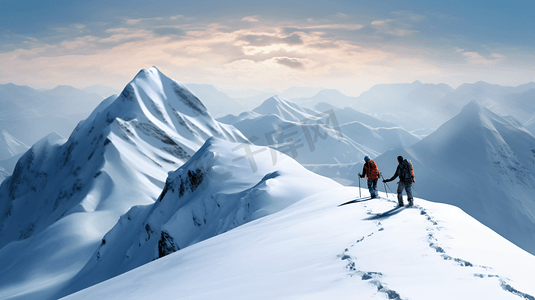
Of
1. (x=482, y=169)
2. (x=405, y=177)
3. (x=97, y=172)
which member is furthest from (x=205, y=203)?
(x=482, y=169)

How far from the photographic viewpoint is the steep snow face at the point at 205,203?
1062 inches

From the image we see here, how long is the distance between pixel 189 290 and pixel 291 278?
93.8 inches

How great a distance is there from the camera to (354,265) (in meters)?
6.55

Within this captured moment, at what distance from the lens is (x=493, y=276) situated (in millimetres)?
5312

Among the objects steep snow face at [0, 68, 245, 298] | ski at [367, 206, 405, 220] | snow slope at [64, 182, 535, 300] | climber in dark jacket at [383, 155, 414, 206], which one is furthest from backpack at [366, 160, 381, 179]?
steep snow face at [0, 68, 245, 298]

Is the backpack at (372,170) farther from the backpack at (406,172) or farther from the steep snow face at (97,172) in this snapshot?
the steep snow face at (97,172)

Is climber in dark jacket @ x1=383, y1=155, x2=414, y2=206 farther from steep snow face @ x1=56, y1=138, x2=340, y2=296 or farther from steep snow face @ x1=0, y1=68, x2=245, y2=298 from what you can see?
steep snow face @ x1=0, y1=68, x2=245, y2=298

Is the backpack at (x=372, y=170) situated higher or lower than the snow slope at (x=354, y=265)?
higher

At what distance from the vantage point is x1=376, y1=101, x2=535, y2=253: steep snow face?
3967 inches

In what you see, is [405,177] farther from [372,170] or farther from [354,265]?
[354,265]

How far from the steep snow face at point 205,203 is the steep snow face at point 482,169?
86452mm

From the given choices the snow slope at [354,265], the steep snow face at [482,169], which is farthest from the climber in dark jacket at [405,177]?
the steep snow face at [482,169]

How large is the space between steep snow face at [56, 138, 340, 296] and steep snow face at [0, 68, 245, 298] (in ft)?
40.9

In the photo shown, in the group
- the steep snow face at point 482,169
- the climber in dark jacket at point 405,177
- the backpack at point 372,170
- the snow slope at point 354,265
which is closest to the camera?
the snow slope at point 354,265
